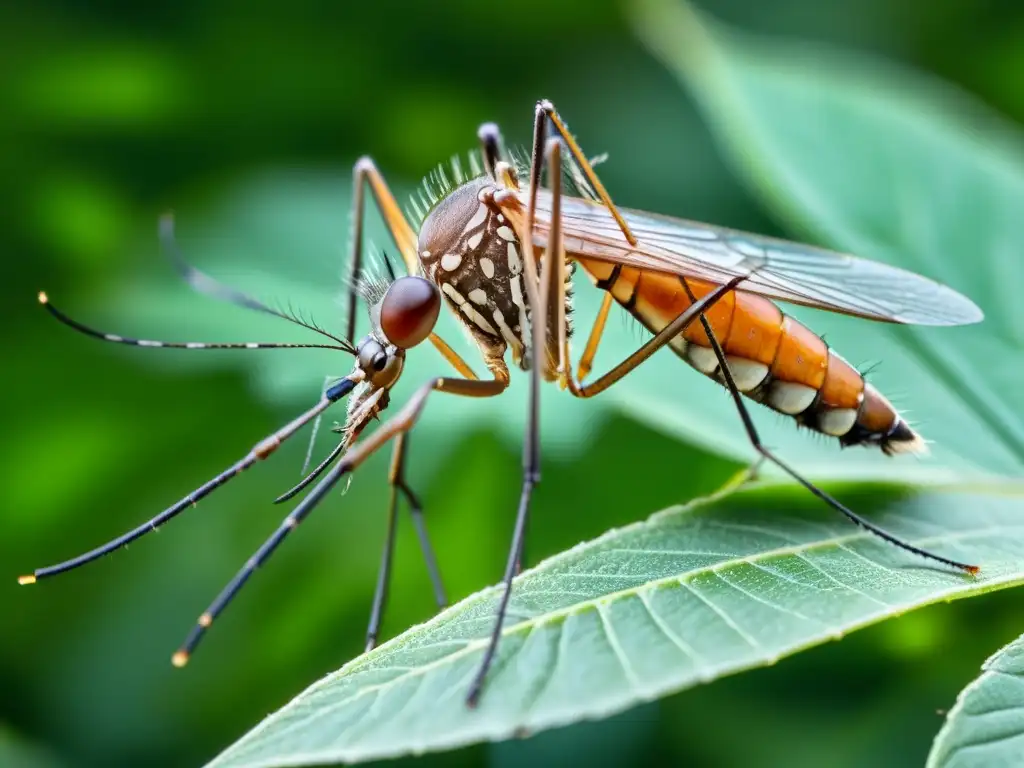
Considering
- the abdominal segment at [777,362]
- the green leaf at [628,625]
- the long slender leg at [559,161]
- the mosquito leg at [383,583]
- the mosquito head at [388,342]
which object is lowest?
the mosquito leg at [383,583]

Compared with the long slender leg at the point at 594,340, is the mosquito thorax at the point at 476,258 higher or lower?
higher

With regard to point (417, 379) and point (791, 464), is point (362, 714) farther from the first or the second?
point (417, 379)

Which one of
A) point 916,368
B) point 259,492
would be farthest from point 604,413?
point 259,492

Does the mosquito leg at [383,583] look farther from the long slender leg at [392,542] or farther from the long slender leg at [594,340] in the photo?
the long slender leg at [594,340]

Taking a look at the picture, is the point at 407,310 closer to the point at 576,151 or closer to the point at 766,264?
the point at 576,151

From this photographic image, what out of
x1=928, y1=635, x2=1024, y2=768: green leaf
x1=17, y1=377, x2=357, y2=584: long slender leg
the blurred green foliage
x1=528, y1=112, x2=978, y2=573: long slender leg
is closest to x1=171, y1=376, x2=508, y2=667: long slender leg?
x1=17, y1=377, x2=357, y2=584: long slender leg

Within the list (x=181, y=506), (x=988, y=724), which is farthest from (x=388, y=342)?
(x=988, y=724)

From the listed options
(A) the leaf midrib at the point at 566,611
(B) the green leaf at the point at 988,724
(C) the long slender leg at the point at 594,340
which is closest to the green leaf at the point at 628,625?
(A) the leaf midrib at the point at 566,611

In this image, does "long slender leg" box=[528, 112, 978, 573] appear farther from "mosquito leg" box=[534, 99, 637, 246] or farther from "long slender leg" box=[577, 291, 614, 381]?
"long slender leg" box=[577, 291, 614, 381]
